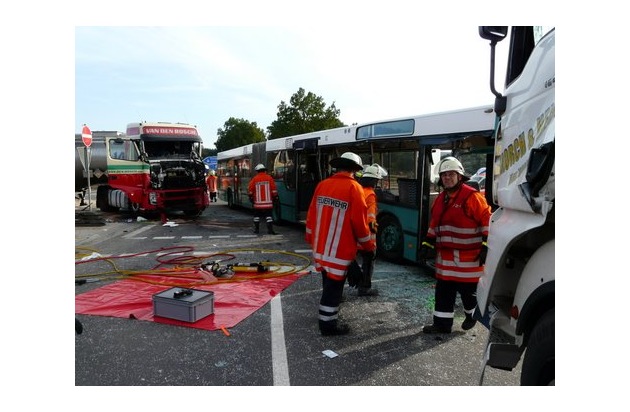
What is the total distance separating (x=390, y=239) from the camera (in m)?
7.29

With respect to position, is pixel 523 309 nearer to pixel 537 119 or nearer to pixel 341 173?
pixel 537 119

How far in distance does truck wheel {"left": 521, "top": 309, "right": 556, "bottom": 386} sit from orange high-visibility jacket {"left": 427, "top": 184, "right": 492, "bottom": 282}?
73.5 inches

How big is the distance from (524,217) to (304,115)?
39.1 metres

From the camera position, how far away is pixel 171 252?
8258mm

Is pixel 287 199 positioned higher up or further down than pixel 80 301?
higher up

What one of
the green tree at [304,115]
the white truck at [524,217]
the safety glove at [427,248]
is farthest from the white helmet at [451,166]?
the green tree at [304,115]

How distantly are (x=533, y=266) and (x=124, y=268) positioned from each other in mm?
6453

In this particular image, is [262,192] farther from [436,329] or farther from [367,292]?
[436,329]

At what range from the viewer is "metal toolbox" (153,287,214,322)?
173 inches

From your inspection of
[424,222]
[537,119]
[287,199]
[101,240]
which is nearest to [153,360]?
[537,119]

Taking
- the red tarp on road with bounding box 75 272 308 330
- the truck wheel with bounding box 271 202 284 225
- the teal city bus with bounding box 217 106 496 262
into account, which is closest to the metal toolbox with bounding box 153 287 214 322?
the red tarp on road with bounding box 75 272 308 330

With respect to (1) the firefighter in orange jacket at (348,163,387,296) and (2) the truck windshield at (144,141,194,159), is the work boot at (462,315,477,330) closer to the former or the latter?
(1) the firefighter in orange jacket at (348,163,387,296)

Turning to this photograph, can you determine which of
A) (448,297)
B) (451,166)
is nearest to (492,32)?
(451,166)

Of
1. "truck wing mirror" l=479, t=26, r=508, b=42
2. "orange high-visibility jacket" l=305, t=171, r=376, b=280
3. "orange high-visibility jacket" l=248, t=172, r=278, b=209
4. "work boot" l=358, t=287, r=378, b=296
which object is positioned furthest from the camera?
"orange high-visibility jacket" l=248, t=172, r=278, b=209
